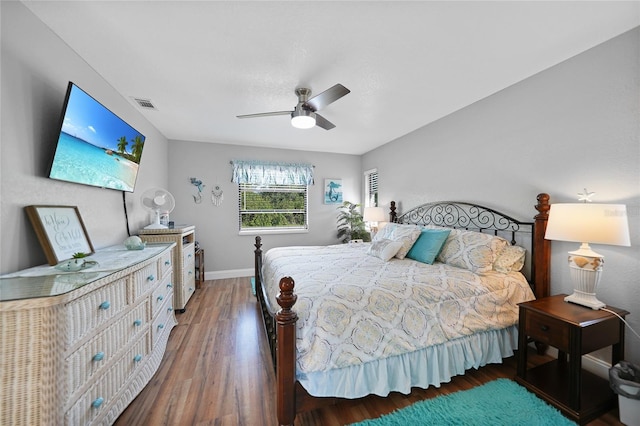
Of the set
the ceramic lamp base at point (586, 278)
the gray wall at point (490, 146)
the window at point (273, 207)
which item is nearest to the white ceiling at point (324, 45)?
the gray wall at point (490, 146)

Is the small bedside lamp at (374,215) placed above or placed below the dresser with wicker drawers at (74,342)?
above

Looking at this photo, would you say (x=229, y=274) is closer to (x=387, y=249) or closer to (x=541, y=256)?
(x=387, y=249)

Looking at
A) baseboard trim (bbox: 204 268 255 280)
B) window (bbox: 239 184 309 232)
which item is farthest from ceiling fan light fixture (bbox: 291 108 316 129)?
baseboard trim (bbox: 204 268 255 280)

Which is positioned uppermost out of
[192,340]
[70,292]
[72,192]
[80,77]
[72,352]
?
[80,77]

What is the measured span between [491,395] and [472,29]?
2560 mm

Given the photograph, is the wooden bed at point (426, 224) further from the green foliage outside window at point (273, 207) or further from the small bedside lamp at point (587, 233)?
the green foliage outside window at point (273, 207)

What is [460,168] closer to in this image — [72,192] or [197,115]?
[197,115]

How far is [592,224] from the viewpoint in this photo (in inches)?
62.0

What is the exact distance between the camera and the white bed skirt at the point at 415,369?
148cm

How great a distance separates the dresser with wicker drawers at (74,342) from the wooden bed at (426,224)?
0.95 metres

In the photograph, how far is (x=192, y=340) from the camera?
7.97 feet

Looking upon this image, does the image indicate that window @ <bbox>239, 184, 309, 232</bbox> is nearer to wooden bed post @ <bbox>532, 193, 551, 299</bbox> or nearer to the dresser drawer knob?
the dresser drawer knob

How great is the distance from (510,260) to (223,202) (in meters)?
4.35

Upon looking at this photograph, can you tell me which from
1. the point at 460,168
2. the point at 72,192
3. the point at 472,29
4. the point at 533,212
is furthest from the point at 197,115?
the point at 533,212
